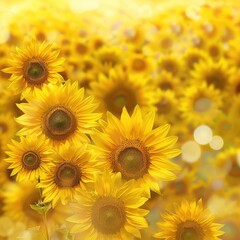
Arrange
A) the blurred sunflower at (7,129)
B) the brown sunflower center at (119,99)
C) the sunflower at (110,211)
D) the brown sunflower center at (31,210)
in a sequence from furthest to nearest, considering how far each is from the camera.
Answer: the brown sunflower center at (119,99)
the blurred sunflower at (7,129)
the brown sunflower center at (31,210)
the sunflower at (110,211)

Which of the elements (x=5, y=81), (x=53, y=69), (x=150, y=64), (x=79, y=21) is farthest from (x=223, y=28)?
(x=53, y=69)

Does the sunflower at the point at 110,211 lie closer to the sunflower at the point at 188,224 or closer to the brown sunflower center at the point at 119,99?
the sunflower at the point at 188,224

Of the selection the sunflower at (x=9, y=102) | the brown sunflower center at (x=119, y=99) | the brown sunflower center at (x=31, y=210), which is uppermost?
the brown sunflower center at (x=119, y=99)

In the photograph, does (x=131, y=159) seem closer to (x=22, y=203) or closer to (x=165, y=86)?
Result: (x=22, y=203)

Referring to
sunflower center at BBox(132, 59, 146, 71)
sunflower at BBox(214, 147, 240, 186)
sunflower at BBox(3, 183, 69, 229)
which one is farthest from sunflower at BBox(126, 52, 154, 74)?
sunflower at BBox(3, 183, 69, 229)

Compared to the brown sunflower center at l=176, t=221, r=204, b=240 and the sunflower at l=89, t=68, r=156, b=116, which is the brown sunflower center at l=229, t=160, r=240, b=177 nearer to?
the sunflower at l=89, t=68, r=156, b=116

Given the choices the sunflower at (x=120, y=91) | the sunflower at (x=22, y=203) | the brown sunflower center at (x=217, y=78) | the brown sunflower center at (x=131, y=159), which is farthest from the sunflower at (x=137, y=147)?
the brown sunflower center at (x=217, y=78)

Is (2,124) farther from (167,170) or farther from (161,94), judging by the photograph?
(167,170)

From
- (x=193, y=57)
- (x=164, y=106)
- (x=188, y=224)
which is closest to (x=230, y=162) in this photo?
(x=164, y=106)
